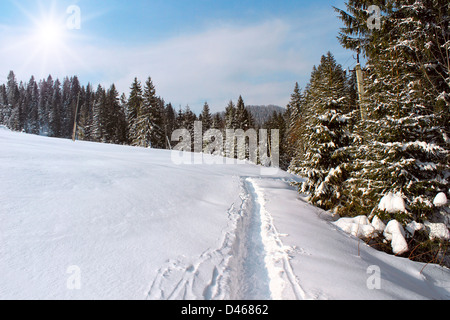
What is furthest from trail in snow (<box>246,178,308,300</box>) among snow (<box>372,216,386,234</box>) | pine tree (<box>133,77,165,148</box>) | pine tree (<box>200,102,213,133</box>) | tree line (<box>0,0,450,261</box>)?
pine tree (<box>200,102,213,133</box>)

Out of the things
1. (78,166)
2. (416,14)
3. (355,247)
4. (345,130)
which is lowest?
(355,247)

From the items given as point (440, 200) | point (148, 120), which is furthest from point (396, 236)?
point (148, 120)

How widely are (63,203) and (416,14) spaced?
1257 cm

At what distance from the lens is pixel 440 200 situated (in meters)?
5.98

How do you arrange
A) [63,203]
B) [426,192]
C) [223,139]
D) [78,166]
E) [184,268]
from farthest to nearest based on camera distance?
1. [223,139]
2. [78,166]
3. [426,192]
4. [63,203]
5. [184,268]

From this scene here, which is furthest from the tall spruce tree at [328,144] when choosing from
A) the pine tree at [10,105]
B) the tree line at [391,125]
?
the pine tree at [10,105]

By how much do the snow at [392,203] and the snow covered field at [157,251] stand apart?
164 cm

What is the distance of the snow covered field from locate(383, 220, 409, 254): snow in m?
0.56

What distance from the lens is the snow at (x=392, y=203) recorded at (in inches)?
248

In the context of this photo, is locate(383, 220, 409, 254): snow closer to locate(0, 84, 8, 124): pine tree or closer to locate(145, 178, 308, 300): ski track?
locate(145, 178, 308, 300): ski track

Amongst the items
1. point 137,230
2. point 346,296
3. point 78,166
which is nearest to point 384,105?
point 346,296
